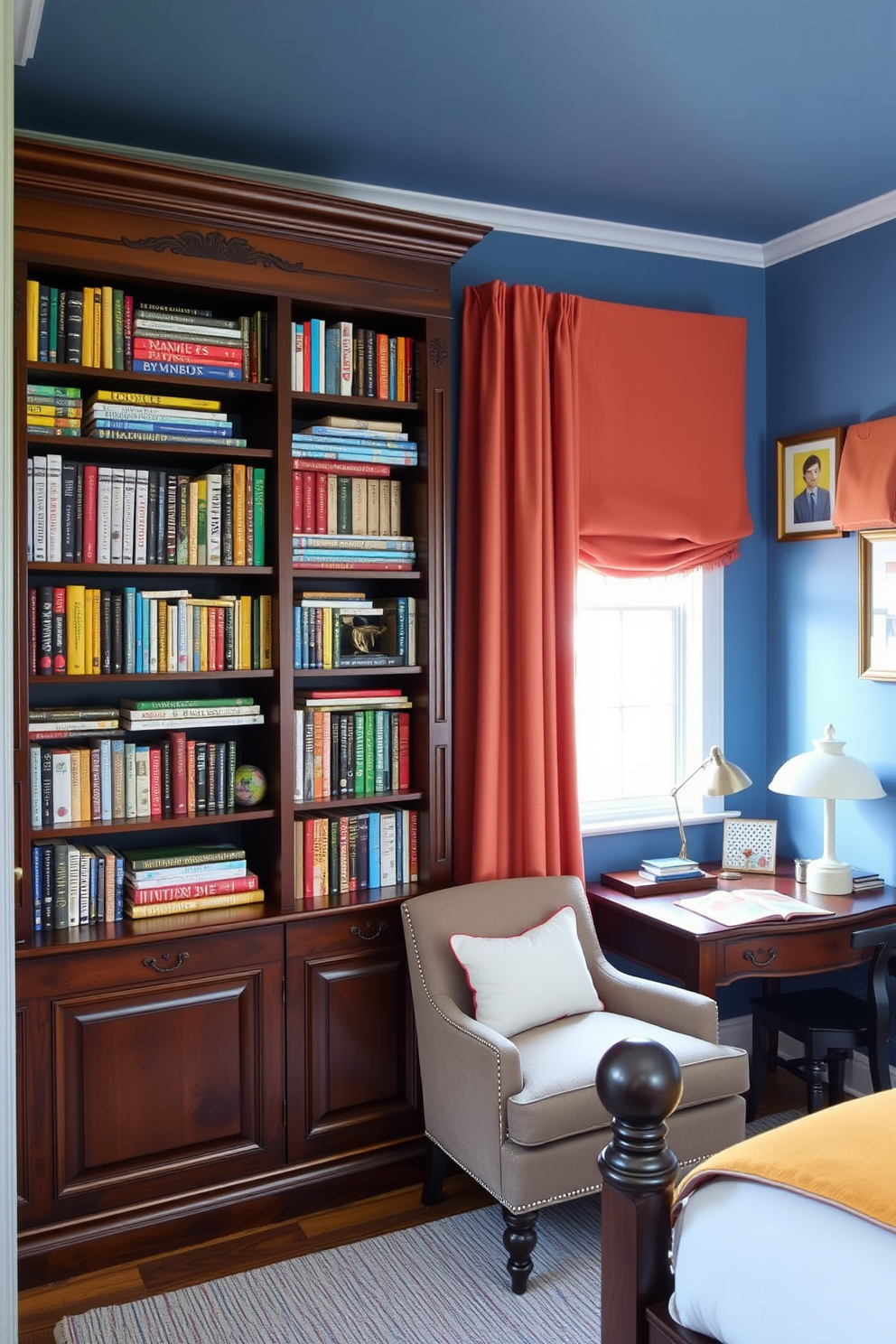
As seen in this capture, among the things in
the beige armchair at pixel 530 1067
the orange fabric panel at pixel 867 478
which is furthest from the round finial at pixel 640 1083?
the orange fabric panel at pixel 867 478

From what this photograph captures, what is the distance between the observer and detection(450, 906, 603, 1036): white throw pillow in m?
2.82

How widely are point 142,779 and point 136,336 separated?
112 centimetres

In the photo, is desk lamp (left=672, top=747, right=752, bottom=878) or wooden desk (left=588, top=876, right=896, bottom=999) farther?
desk lamp (left=672, top=747, right=752, bottom=878)

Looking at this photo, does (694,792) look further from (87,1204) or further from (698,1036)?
(87,1204)

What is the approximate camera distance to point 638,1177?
164 centimetres

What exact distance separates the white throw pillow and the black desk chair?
2.36 feet

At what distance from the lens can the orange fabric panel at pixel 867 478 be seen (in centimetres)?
335

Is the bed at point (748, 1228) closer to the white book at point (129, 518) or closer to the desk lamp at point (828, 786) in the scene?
the desk lamp at point (828, 786)

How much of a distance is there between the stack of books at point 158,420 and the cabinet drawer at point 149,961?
4.10 ft

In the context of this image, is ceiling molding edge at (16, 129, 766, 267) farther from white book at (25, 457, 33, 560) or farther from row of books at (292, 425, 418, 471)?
white book at (25, 457, 33, 560)

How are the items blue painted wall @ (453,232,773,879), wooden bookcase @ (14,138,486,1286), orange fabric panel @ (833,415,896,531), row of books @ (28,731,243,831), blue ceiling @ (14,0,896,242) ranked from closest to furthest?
1. blue ceiling @ (14,0,896,242)
2. wooden bookcase @ (14,138,486,1286)
3. row of books @ (28,731,243,831)
4. orange fabric panel @ (833,415,896,531)
5. blue painted wall @ (453,232,773,879)

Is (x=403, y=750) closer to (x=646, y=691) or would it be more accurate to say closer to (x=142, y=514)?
(x=142, y=514)

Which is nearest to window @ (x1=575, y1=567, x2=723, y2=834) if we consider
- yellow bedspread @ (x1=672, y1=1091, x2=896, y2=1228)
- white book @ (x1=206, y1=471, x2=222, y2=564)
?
white book @ (x1=206, y1=471, x2=222, y2=564)

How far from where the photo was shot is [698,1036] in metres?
2.85
